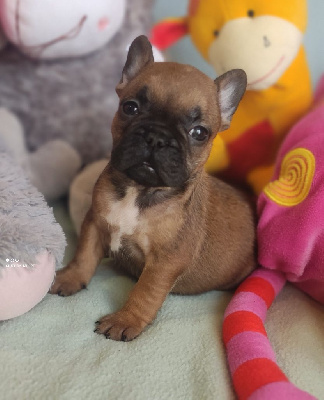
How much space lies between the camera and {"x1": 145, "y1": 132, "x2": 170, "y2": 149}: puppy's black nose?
1191mm

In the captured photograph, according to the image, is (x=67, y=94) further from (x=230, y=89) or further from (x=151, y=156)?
(x=151, y=156)

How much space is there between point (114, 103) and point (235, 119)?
514 mm

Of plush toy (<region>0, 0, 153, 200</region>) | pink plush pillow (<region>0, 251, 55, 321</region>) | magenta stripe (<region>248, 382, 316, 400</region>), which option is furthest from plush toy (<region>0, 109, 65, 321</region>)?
magenta stripe (<region>248, 382, 316, 400</region>)

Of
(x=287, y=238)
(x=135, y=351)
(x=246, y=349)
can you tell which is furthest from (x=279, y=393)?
(x=287, y=238)

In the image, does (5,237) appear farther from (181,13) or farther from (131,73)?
(181,13)

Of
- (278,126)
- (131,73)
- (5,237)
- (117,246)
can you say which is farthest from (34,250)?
(278,126)

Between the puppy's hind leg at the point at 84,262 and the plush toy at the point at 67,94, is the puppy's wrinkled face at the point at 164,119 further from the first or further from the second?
the plush toy at the point at 67,94

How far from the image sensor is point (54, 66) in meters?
1.91

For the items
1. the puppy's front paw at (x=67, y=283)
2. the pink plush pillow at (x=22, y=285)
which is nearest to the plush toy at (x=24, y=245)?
the pink plush pillow at (x=22, y=285)

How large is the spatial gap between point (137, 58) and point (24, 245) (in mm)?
615

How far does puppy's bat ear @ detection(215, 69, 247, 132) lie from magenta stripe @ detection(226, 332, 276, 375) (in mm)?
605

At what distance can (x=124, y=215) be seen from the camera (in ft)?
4.52

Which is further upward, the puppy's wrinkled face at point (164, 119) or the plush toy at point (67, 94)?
the puppy's wrinkled face at point (164, 119)

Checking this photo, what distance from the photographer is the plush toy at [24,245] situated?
1.18 m
